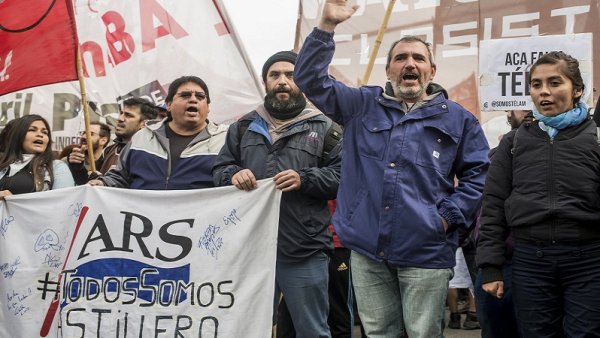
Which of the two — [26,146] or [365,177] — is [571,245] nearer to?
[365,177]

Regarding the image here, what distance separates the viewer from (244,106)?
7.33m

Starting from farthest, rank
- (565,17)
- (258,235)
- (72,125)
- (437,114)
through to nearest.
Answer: (72,125)
(565,17)
(258,235)
(437,114)

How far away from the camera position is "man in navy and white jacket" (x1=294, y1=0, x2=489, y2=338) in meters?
3.68

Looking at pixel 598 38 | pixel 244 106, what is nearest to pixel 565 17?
pixel 598 38

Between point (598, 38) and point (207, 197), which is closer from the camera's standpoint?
point (207, 197)

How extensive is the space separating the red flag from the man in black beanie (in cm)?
203

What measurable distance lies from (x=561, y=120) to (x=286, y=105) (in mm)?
1634

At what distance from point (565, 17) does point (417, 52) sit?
176 inches

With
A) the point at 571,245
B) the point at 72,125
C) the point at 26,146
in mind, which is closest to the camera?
the point at 571,245
